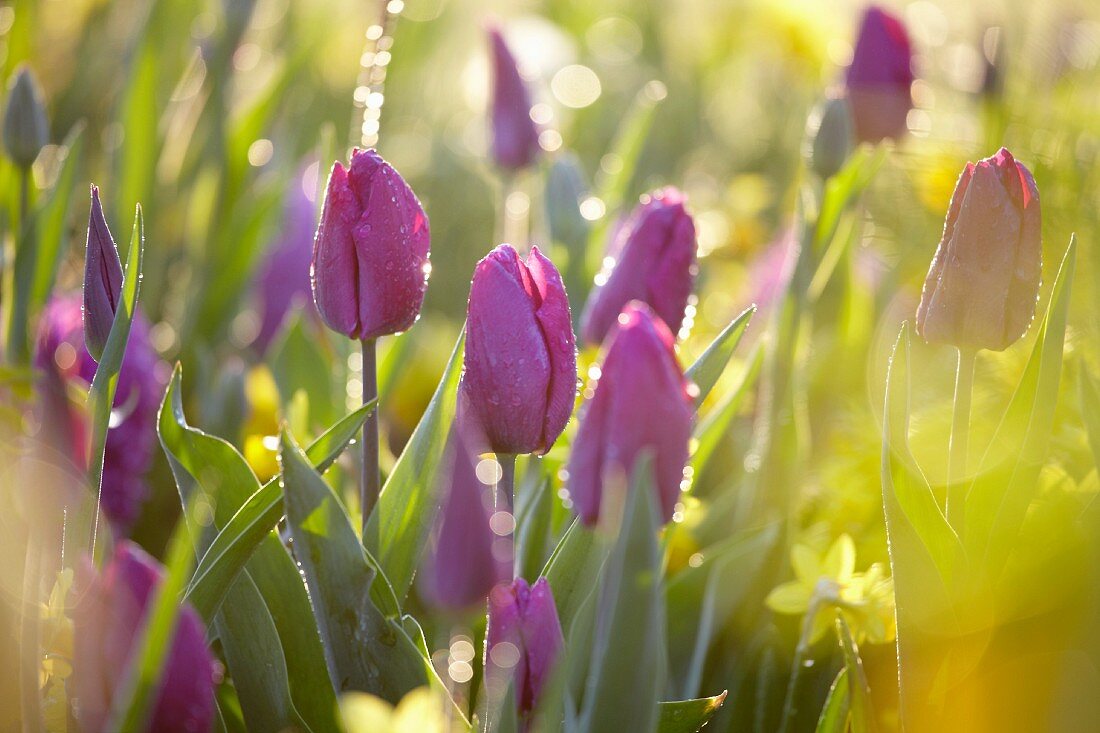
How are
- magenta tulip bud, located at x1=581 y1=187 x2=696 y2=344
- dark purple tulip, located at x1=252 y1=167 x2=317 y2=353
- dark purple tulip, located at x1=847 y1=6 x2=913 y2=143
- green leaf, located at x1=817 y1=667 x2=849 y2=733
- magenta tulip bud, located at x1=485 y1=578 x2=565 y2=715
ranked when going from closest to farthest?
1. magenta tulip bud, located at x1=485 y1=578 x2=565 y2=715
2. green leaf, located at x1=817 y1=667 x2=849 y2=733
3. magenta tulip bud, located at x1=581 y1=187 x2=696 y2=344
4. dark purple tulip, located at x1=847 y1=6 x2=913 y2=143
5. dark purple tulip, located at x1=252 y1=167 x2=317 y2=353

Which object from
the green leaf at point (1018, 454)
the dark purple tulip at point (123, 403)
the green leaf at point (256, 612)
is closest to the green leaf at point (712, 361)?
the green leaf at point (1018, 454)

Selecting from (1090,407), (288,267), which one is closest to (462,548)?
(1090,407)

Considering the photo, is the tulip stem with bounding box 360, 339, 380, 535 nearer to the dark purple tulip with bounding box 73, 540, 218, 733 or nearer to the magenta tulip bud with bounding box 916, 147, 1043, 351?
the dark purple tulip with bounding box 73, 540, 218, 733

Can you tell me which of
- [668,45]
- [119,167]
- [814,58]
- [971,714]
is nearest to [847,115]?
[971,714]

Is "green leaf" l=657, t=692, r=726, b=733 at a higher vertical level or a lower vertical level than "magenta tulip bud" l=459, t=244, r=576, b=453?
lower

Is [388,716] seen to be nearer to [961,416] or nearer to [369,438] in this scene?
[369,438]

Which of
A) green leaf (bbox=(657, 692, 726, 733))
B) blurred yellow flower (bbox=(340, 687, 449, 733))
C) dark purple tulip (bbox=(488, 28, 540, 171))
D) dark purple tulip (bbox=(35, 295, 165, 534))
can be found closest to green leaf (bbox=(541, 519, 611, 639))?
green leaf (bbox=(657, 692, 726, 733))

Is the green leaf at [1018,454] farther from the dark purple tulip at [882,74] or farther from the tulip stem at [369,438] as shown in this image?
the dark purple tulip at [882,74]
